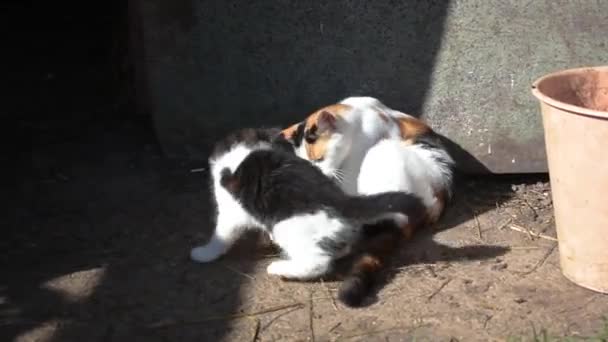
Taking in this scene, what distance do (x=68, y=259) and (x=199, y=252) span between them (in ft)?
1.87

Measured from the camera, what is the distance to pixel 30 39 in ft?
24.8

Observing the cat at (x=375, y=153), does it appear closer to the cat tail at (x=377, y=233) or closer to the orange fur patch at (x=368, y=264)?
the cat tail at (x=377, y=233)

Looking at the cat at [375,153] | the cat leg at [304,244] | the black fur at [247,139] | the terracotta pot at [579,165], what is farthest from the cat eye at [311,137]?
the terracotta pot at [579,165]

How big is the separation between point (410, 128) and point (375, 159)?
29 cm

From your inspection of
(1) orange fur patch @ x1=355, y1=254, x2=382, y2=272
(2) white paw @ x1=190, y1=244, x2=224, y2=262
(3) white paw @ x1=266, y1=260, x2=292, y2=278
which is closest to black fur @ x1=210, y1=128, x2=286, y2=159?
(2) white paw @ x1=190, y1=244, x2=224, y2=262

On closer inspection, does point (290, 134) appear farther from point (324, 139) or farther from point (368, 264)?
point (368, 264)

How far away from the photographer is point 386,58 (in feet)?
15.1

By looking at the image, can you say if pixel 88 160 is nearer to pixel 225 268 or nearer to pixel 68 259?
pixel 68 259

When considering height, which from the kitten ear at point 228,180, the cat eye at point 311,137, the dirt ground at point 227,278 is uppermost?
the cat eye at point 311,137

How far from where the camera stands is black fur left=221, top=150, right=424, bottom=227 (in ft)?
11.8

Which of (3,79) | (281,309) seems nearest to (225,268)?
(281,309)

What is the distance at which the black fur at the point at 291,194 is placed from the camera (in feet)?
11.8

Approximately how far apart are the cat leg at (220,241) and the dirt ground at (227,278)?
0.05 meters

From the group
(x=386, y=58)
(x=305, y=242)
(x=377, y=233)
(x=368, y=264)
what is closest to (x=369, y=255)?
(x=368, y=264)
